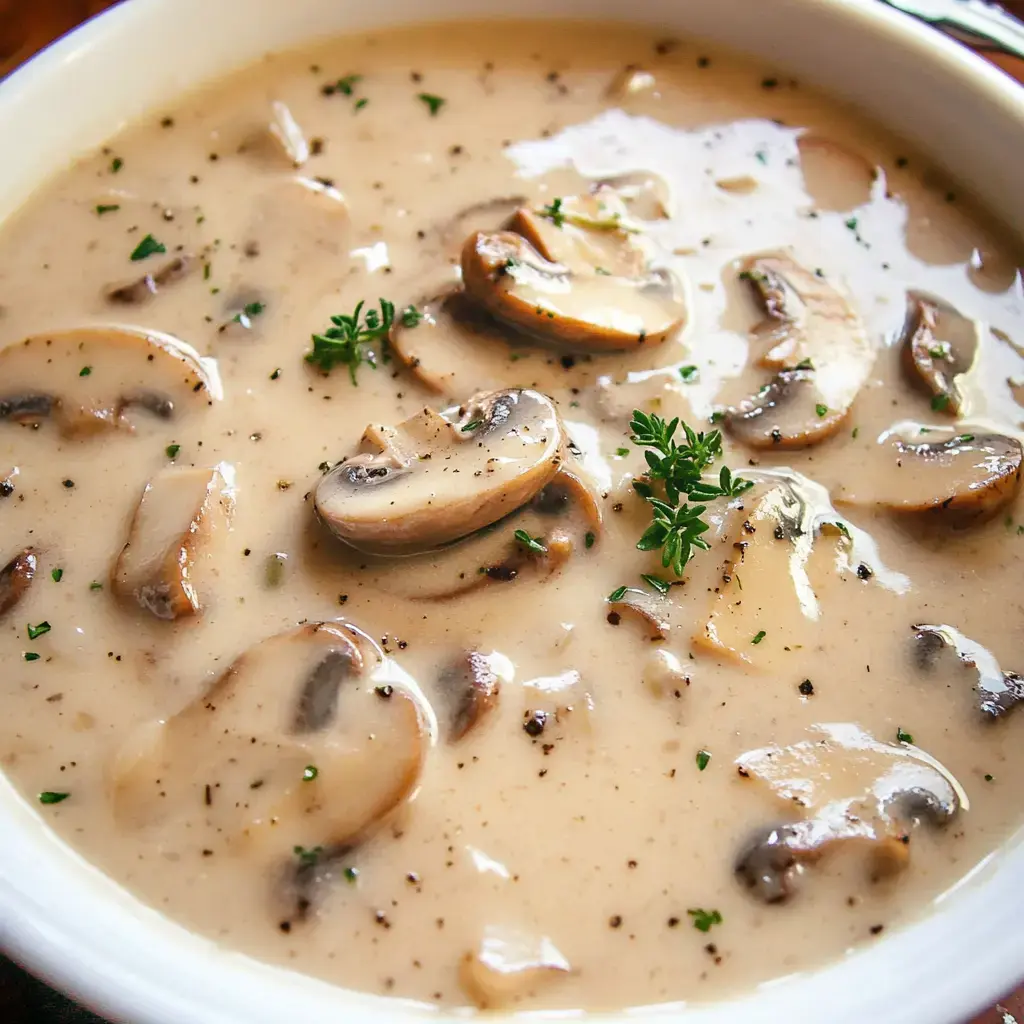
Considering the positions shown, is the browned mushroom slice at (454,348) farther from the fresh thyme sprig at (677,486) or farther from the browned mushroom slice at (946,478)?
the browned mushroom slice at (946,478)

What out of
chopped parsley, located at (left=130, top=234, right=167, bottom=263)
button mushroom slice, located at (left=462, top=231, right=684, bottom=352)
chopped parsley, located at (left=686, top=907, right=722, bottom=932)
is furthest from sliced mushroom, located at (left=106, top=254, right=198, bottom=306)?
chopped parsley, located at (left=686, top=907, right=722, bottom=932)

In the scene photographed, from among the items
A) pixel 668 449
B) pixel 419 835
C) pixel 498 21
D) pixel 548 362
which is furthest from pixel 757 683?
pixel 498 21

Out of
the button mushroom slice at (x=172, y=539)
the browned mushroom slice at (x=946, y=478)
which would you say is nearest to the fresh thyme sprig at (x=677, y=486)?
the browned mushroom slice at (x=946, y=478)

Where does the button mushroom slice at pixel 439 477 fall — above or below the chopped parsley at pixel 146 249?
above

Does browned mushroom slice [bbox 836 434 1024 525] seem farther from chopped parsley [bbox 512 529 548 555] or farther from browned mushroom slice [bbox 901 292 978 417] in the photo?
chopped parsley [bbox 512 529 548 555]

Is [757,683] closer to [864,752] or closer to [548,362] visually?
[864,752]
